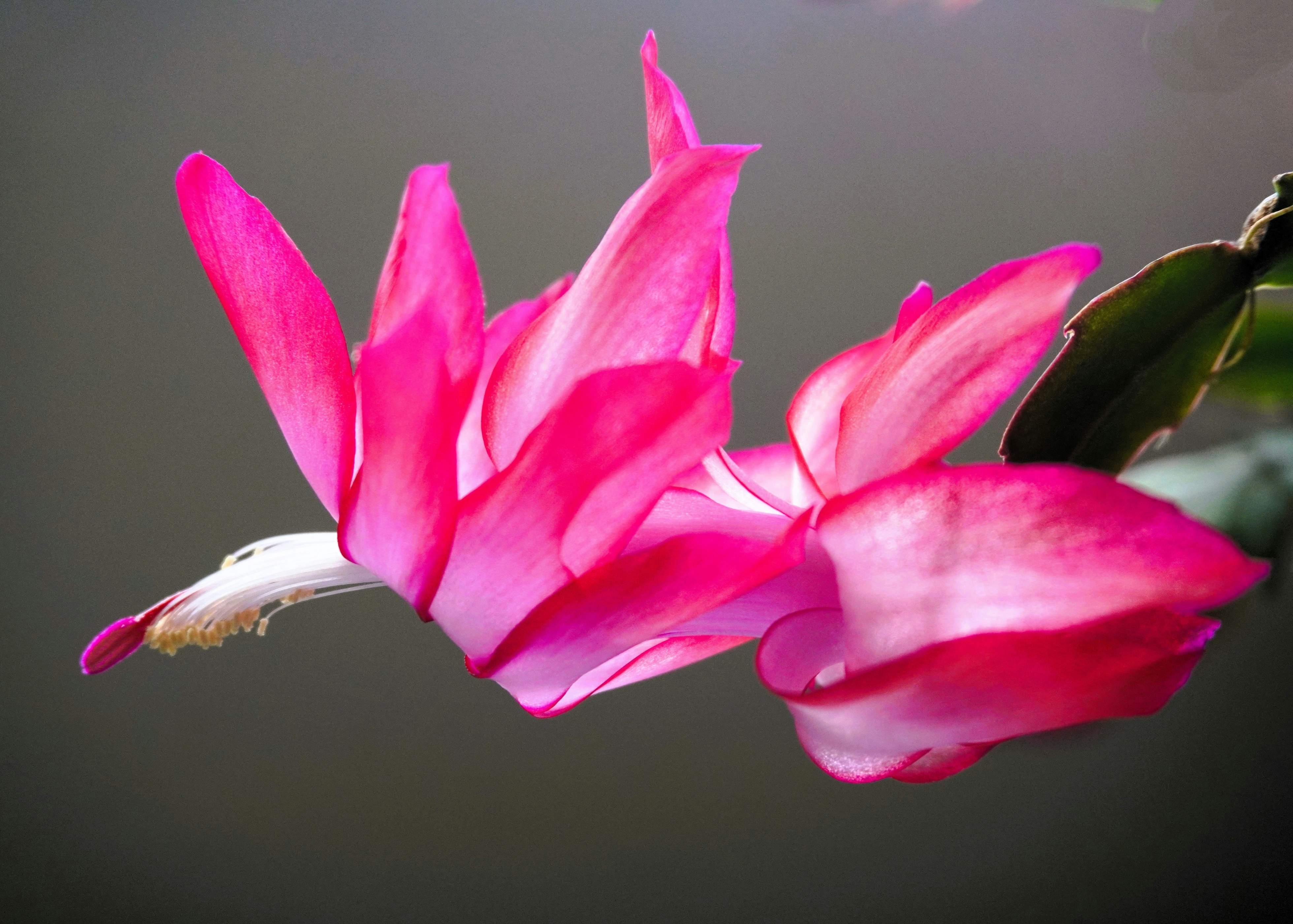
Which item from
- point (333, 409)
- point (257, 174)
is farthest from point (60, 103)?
point (333, 409)

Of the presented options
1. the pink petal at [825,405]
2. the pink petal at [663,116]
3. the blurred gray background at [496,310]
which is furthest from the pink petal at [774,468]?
the blurred gray background at [496,310]

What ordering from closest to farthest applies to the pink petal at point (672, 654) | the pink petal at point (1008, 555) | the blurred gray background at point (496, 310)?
the pink petal at point (1008, 555) < the pink petal at point (672, 654) < the blurred gray background at point (496, 310)

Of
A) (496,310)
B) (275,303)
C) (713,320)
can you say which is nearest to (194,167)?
(275,303)

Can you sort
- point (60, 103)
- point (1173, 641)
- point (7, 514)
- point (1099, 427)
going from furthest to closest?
point (7, 514)
point (60, 103)
point (1099, 427)
point (1173, 641)

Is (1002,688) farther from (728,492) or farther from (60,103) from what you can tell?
(60,103)

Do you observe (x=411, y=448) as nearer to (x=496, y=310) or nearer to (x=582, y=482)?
(x=582, y=482)

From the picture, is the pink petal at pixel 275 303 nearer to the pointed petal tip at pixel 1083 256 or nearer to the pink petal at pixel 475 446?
the pink petal at pixel 475 446
